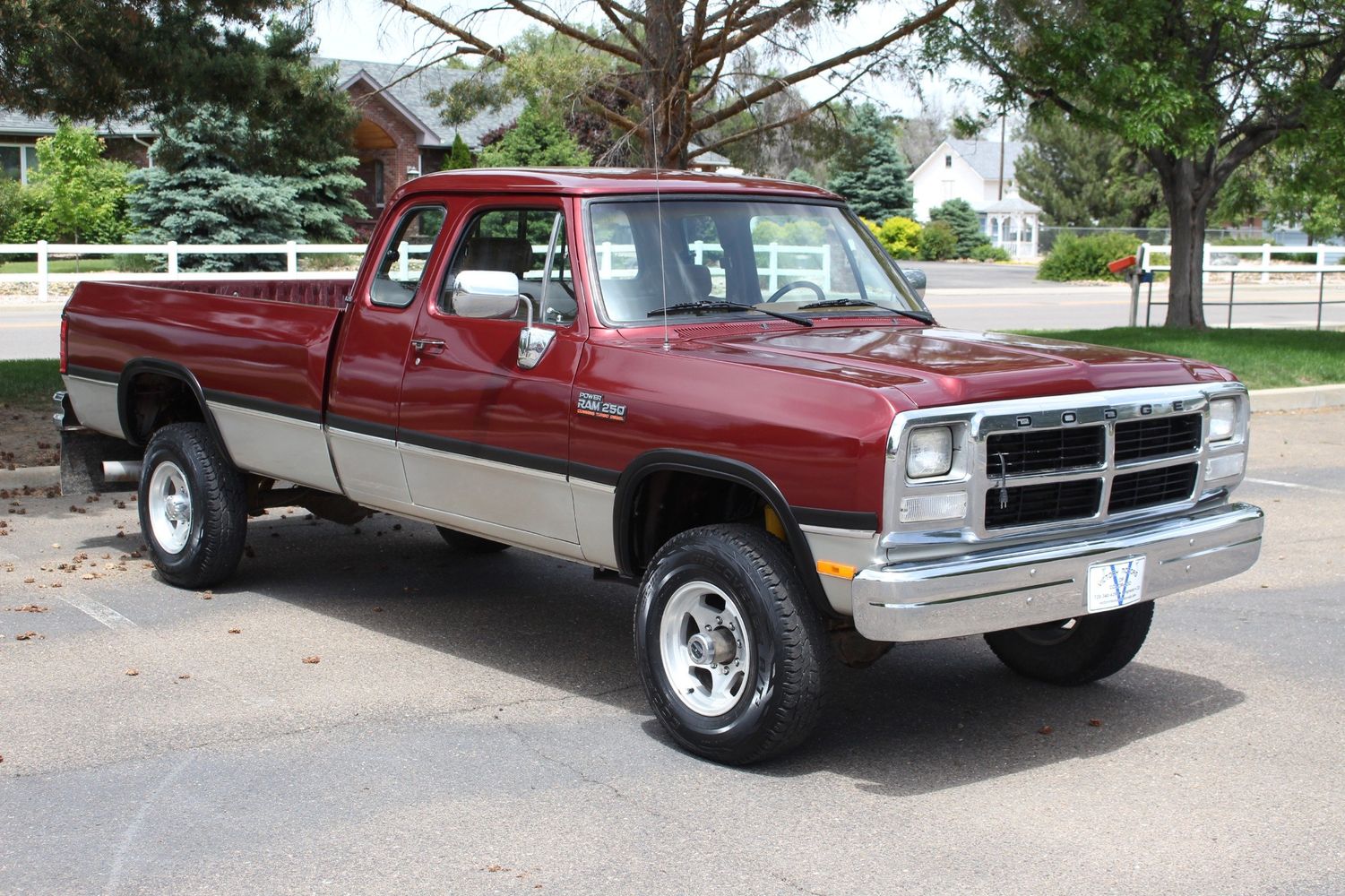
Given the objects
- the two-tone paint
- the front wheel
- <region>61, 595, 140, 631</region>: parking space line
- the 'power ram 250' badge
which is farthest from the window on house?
the front wheel

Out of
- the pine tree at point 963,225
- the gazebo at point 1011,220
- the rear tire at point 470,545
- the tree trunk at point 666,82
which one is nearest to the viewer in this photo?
the rear tire at point 470,545

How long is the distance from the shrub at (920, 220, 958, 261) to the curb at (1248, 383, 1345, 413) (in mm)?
44765

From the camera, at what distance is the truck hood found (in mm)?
4988

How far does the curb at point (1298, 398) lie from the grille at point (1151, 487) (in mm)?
10012

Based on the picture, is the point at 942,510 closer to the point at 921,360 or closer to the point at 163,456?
the point at 921,360

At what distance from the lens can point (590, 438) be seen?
18.6ft

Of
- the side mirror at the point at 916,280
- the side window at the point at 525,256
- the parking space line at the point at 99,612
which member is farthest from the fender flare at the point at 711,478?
the parking space line at the point at 99,612

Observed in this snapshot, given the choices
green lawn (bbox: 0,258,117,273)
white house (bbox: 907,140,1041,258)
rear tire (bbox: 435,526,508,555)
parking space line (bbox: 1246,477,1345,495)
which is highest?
white house (bbox: 907,140,1041,258)

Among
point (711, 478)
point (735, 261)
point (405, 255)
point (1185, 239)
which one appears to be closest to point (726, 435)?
point (711, 478)

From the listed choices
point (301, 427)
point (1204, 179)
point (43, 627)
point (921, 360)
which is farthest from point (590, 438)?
point (1204, 179)

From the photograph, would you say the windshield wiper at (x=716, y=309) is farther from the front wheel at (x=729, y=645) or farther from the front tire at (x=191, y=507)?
the front tire at (x=191, y=507)

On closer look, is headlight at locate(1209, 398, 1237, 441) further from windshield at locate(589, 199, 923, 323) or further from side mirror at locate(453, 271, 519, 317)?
side mirror at locate(453, 271, 519, 317)

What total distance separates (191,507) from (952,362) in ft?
13.8

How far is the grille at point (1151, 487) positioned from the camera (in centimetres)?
548
